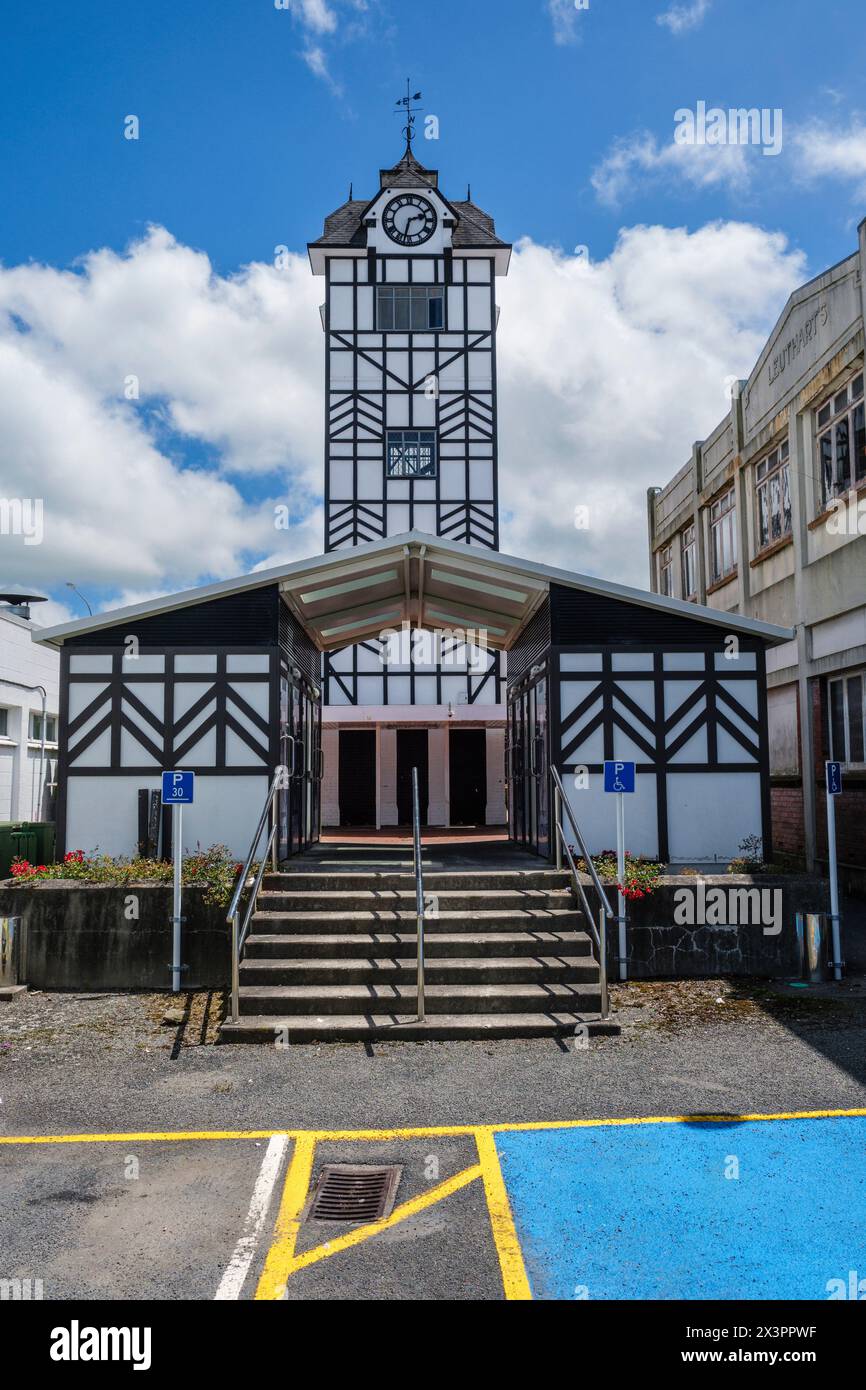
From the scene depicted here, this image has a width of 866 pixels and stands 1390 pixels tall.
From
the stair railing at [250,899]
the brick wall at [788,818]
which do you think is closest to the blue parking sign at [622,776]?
the stair railing at [250,899]

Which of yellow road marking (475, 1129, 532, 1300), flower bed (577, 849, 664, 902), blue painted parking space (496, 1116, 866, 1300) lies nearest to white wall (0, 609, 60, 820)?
flower bed (577, 849, 664, 902)

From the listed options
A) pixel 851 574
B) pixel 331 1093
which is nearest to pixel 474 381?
pixel 851 574

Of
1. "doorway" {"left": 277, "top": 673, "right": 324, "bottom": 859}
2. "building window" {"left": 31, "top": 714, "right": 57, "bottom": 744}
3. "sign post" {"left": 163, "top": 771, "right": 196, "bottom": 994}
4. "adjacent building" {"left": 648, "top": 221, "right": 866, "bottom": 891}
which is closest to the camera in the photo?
"sign post" {"left": 163, "top": 771, "right": 196, "bottom": 994}

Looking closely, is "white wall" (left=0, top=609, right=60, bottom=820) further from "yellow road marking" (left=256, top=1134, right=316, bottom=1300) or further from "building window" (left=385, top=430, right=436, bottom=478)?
"yellow road marking" (left=256, top=1134, right=316, bottom=1300)

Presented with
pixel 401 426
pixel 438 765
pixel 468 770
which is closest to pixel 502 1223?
pixel 438 765

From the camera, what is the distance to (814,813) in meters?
14.6

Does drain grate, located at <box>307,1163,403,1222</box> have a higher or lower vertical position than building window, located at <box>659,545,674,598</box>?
lower

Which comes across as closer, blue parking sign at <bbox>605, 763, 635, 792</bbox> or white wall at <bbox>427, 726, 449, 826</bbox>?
blue parking sign at <bbox>605, 763, 635, 792</bbox>

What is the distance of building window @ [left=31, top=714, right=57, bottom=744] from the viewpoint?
22.0 meters

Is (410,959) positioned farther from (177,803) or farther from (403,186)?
(403,186)

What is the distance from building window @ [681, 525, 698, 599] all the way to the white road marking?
59.1ft

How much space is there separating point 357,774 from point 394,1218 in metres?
19.4

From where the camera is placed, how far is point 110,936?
364 inches

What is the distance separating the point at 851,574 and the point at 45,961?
36.0 ft
